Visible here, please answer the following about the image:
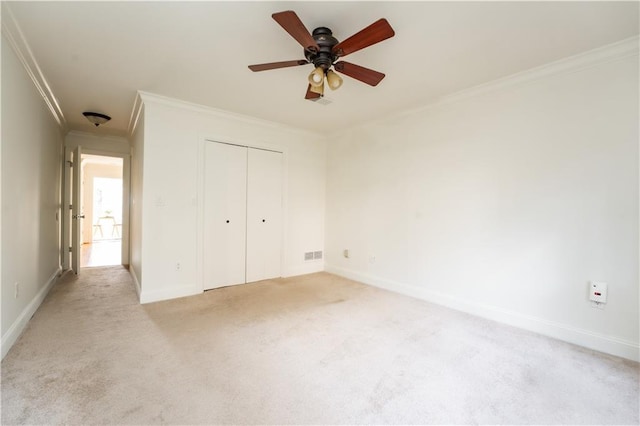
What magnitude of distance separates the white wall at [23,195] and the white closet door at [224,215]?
63.8 inches

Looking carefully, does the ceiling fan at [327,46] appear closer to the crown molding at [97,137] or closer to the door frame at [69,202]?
the door frame at [69,202]

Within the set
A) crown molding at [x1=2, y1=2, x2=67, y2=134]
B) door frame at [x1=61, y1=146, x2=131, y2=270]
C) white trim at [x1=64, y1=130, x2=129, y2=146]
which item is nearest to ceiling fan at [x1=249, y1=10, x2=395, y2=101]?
crown molding at [x1=2, y1=2, x2=67, y2=134]

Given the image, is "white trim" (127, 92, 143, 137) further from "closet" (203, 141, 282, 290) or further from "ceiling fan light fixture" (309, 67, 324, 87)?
"ceiling fan light fixture" (309, 67, 324, 87)

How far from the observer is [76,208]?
14.5 feet

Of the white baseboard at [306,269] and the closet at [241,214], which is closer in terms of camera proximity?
the closet at [241,214]

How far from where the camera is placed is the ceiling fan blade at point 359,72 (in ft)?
6.66

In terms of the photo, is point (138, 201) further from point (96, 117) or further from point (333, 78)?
point (333, 78)

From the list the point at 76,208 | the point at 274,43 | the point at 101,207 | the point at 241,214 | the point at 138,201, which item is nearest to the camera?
the point at 274,43

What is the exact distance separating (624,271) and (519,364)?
111 cm

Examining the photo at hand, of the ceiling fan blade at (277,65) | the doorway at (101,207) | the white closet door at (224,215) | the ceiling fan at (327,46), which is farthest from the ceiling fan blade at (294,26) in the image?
the doorway at (101,207)

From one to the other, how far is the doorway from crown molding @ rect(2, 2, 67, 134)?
3807 mm

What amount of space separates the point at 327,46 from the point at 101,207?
1077 centimetres

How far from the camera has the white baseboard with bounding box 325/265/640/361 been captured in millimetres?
2139

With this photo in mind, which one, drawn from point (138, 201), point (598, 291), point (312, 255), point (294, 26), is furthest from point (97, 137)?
point (598, 291)
